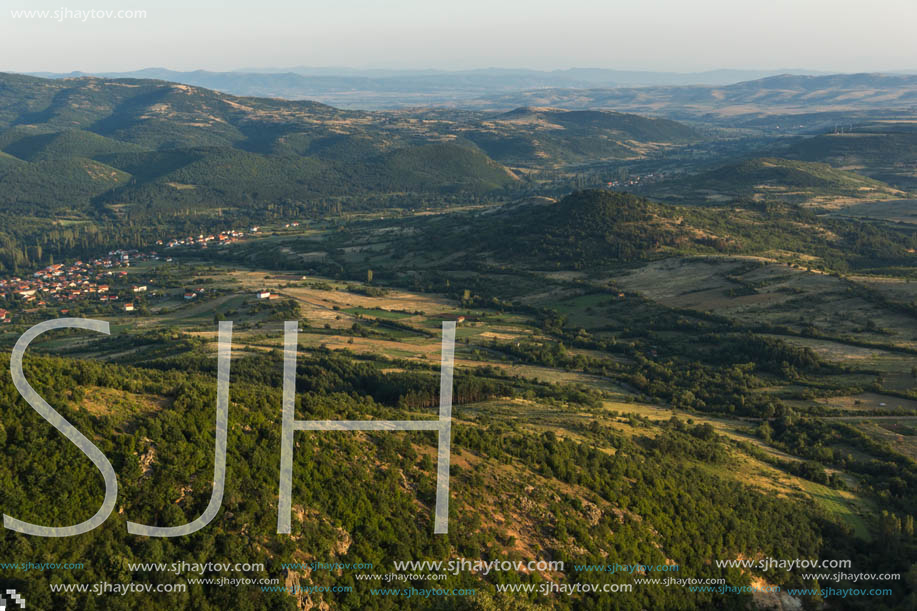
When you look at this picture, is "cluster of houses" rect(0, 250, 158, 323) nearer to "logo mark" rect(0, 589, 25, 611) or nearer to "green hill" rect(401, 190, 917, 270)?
"green hill" rect(401, 190, 917, 270)

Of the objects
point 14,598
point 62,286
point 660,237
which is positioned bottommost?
point 62,286

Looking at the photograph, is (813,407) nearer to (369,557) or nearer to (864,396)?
(864,396)

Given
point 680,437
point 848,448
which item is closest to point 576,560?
point 680,437

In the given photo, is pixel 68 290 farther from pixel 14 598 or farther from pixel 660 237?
pixel 14 598

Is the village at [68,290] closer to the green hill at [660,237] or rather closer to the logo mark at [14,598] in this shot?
the green hill at [660,237]

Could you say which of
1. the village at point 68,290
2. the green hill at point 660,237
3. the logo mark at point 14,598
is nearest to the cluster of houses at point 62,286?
the village at point 68,290

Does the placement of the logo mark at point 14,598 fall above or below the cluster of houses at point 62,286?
above

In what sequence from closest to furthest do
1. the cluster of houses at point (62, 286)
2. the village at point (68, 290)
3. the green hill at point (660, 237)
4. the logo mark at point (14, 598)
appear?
the logo mark at point (14, 598), the village at point (68, 290), the cluster of houses at point (62, 286), the green hill at point (660, 237)

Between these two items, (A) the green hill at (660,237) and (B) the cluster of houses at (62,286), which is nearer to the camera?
(B) the cluster of houses at (62,286)

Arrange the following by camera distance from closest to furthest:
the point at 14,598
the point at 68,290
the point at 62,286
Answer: the point at 14,598, the point at 68,290, the point at 62,286

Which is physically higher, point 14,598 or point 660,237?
point 14,598

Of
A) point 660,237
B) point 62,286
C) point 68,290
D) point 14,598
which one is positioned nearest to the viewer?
point 14,598

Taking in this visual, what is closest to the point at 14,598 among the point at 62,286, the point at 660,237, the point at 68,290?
the point at 660,237
